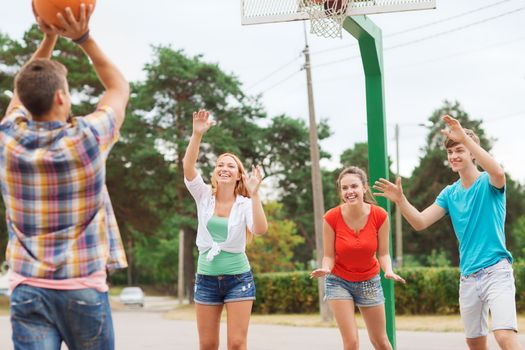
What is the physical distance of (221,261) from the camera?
6363 mm

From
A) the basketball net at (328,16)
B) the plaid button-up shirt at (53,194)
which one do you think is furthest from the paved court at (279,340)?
the plaid button-up shirt at (53,194)

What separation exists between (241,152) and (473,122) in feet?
80.5

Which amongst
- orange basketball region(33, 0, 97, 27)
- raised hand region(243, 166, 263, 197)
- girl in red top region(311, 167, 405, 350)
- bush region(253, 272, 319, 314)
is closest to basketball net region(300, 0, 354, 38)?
girl in red top region(311, 167, 405, 350)

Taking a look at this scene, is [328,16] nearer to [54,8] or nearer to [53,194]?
[54,8]

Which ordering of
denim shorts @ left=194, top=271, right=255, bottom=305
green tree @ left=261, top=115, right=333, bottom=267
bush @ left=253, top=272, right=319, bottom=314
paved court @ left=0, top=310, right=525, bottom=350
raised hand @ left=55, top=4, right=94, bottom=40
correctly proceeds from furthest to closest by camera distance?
green tree @ left=261, top=115, right=333, bottom=267
bush @ left=253, top=272, right=319, bottom=314
paved court @ left=0, top=310, right=525, bottom=350
denim shorts @ left=194, top=271, right=255, bottom=305
raised hand @ left=55, top=4, right=94, bottom=40

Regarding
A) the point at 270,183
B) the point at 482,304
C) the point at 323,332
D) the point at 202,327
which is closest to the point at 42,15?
the point at 202,327

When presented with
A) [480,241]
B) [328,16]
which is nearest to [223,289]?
[480,241]

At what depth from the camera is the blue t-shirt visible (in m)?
5.87

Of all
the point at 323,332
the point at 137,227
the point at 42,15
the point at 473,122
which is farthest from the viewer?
the point at 473,122

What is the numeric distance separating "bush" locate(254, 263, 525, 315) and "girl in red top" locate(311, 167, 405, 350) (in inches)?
570

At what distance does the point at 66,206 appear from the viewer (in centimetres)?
339

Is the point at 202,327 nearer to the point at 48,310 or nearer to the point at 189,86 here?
the point at 48,310

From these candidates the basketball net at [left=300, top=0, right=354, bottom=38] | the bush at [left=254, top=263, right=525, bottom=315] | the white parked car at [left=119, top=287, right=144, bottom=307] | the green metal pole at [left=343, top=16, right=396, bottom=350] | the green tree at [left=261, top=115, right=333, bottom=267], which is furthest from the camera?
the white parked car at [left=119, top=287, right=144, bottom=307]

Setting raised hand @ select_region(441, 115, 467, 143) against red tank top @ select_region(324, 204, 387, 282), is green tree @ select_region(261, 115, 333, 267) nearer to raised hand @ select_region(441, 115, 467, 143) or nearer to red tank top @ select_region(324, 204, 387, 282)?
red tank top @ select_region(324, 204, 387, 282)
